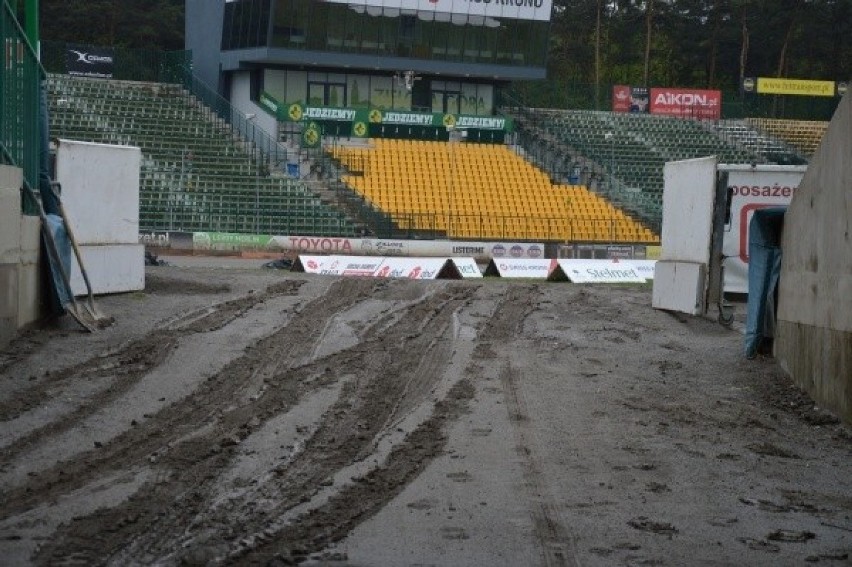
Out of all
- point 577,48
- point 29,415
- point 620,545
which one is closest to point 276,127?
point 577,48

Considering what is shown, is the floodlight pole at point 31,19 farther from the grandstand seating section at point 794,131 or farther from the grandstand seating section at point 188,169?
the grandstand seating section at point 794,131

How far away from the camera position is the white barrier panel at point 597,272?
3244 cm

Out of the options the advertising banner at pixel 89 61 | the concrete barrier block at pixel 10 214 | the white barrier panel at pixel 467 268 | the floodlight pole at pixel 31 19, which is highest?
Answer: the advertising banner at pixel 89 61

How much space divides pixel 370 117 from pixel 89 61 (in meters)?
12.2

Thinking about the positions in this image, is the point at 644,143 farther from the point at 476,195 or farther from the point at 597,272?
the point at 597,272

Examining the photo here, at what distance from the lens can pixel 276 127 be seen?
55188 millimetres

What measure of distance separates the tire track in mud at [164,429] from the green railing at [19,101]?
3.66m

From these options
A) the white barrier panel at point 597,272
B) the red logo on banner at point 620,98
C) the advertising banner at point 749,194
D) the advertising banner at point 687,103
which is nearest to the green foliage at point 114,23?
the red logo on banner at point 620,98

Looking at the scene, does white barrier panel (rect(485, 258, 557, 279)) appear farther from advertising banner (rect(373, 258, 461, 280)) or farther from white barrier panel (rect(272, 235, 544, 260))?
white barrier panel (rect(272, 235, 544, 260))

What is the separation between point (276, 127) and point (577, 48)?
34.3 meters

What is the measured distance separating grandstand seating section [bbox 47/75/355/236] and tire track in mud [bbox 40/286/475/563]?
32941 millimetres

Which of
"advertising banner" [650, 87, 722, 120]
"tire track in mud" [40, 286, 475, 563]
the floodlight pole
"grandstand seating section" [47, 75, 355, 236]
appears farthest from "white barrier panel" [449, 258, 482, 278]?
"advertising banner" [650, 87, 722, 120]

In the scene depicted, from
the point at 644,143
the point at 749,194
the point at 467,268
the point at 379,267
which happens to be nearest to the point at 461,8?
the point at 644,143

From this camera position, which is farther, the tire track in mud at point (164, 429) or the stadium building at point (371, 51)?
the stadium building at point (371, 51)
